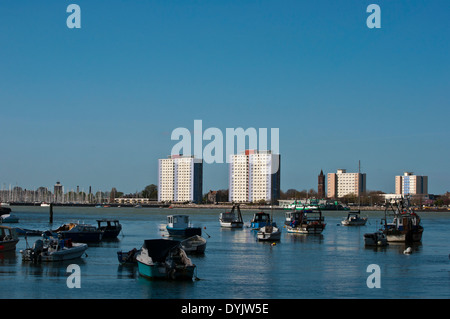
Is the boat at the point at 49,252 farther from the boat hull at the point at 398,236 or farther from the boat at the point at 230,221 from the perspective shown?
the boat at the point at 230,221

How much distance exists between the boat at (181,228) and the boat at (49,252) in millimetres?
29286

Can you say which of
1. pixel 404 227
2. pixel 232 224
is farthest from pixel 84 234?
pixel 232 224

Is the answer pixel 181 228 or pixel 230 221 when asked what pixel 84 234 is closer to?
pixel 181 228

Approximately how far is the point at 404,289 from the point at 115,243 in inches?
1588

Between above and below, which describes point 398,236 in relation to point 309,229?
above

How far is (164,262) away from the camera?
3900 cm

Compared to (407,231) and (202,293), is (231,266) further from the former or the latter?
(407,231)

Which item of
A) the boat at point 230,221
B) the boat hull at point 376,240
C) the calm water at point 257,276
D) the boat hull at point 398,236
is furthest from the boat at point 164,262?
the boat at point 230,221

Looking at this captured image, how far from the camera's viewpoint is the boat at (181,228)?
259 ft

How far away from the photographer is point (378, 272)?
45000mm

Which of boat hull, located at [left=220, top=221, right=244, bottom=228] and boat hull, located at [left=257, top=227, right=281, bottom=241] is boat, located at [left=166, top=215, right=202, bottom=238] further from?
boat hull, located at [left=220, top=221, right=244, bottom=228]

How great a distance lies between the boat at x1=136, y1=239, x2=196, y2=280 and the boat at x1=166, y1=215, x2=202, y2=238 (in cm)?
3851

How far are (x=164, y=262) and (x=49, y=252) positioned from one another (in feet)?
42.9

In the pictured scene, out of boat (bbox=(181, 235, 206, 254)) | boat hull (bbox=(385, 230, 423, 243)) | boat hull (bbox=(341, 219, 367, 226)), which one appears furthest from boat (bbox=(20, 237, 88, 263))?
boat hull (bbox=(341, 219, 367, 226))
